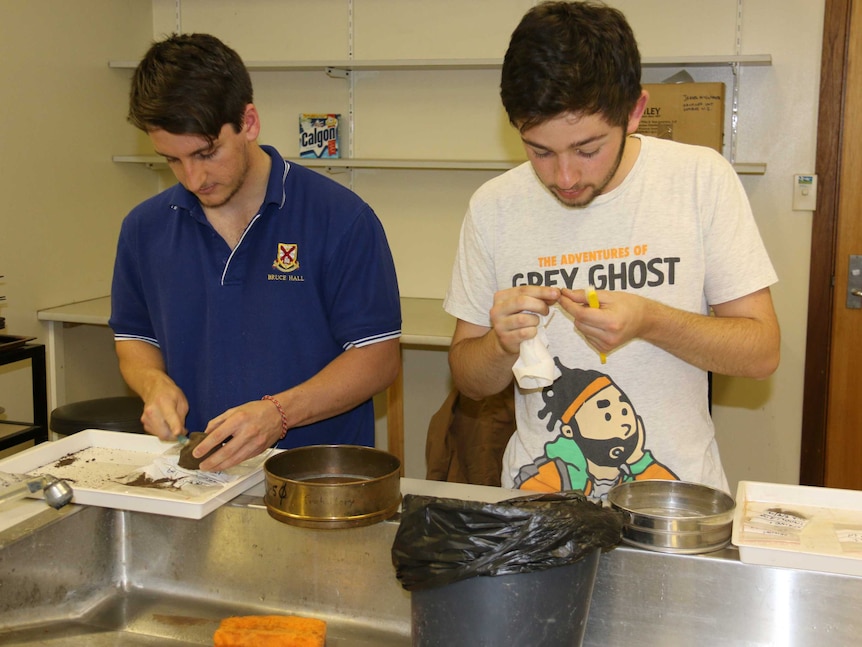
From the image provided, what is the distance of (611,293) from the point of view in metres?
1.44

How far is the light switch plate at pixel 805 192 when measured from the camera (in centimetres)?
362

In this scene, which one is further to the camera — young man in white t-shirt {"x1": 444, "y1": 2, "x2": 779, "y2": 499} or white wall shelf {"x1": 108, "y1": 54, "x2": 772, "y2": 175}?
white wall shelf {"x1": 108, "y1": 54, "x2": 772, "y2": 175}

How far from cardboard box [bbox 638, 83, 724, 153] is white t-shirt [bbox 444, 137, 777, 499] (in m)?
1.92

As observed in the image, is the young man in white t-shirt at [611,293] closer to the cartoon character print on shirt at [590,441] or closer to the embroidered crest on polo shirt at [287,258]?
the cartoon character print on shirt at [590,441]

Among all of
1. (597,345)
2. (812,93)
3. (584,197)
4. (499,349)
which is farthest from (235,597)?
(812,93)

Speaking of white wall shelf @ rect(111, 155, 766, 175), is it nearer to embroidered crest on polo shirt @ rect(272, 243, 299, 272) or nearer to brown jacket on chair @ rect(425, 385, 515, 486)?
brown jacket on chair @ rect(425, 385, 515, 486)

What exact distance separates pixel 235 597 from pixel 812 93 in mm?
3208

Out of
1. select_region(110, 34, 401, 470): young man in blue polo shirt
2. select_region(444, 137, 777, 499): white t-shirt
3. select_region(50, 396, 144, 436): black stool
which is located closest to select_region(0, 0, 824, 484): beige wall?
select_region(50, 396, 144, 436): black stool

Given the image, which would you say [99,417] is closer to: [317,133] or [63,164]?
[63,164]

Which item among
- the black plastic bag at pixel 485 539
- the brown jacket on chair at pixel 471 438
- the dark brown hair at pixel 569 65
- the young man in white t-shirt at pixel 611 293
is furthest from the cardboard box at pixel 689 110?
the black plastic bag at pixel 485 539

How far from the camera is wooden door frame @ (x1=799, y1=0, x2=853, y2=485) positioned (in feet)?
11.6

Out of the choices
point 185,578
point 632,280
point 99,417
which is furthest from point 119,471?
point 99,417

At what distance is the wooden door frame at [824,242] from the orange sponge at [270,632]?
9.77 ft

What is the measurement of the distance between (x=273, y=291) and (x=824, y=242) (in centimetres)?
267
